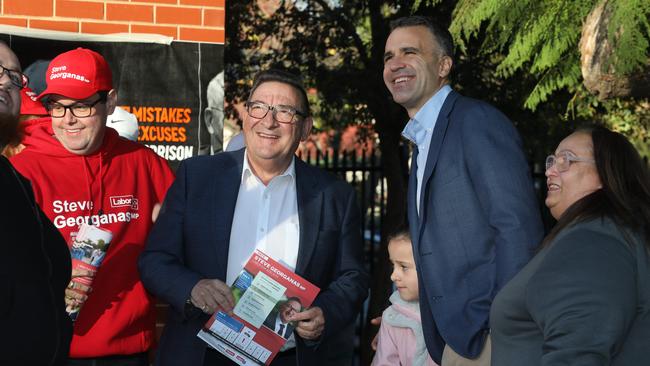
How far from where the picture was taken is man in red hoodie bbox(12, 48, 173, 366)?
3756mm

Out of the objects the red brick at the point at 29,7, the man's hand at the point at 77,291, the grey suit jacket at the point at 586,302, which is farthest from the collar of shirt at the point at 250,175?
the red brick at the point at 29,7

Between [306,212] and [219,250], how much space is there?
430 mm

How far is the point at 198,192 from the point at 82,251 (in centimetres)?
56

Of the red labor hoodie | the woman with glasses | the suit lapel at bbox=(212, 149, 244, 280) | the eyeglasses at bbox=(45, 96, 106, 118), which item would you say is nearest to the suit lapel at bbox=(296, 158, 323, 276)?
the suit lapel at bbox=(212, 149, 244, 280)

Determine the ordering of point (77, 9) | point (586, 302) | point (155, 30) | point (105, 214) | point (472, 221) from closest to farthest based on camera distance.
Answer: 1. point (586, 302)
2. point (472, 221)
3. point (105, 214)
4. point (77, 9)
5. point (155, 30)

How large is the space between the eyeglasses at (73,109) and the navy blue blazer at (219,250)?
0.49 metres

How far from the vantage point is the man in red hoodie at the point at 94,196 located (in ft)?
12.3

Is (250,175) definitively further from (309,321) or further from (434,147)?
(434,147)

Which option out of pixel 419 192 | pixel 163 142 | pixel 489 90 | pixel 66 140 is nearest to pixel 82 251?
pixel 66 140

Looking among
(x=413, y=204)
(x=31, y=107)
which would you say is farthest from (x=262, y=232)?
(x=31, y=107)

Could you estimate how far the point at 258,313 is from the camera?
3.64 m

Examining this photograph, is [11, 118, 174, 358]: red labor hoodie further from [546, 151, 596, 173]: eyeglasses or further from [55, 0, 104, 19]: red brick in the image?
[546, 151, 596, 173]: eyeglasses

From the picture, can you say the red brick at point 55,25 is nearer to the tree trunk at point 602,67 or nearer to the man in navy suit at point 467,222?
the man in navy suit at point 467,222

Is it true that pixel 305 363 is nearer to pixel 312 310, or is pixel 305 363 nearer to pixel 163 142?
pixel 312 310
